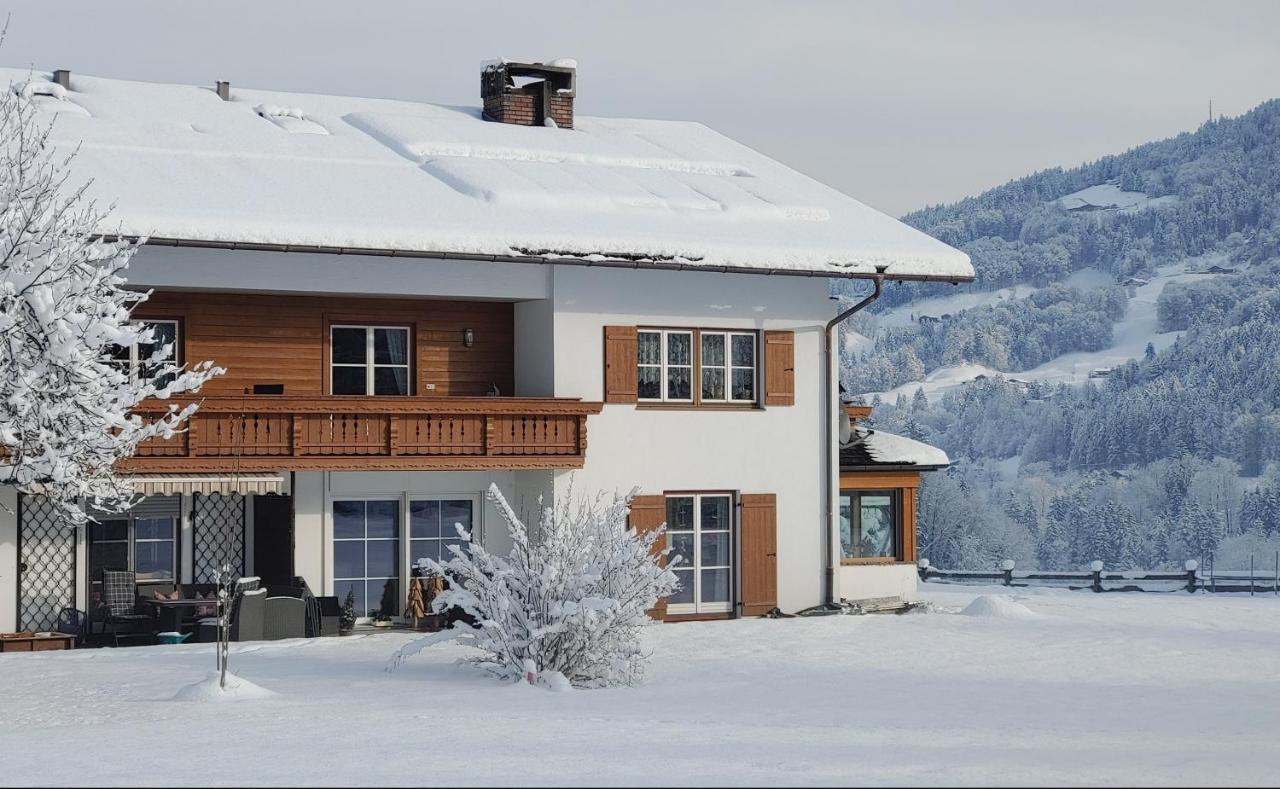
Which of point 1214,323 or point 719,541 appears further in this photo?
point 1214,323

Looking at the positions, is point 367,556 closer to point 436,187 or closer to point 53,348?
point 436,187

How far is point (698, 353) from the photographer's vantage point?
23766mm

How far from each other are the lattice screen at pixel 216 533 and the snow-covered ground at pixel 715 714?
2.41 metres

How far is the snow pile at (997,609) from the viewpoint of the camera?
24219 mm

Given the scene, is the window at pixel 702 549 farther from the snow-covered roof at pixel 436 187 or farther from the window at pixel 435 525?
the snow-covered roof at pixel 436 187

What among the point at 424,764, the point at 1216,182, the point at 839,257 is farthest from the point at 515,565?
the point at 1216,182

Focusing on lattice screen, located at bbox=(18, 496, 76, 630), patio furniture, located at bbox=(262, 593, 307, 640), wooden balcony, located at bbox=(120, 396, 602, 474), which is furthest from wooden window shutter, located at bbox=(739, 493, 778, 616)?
lattice screen, located at bbox=(18, 496, 76, 630)

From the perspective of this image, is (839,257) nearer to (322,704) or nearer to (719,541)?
(719,541)

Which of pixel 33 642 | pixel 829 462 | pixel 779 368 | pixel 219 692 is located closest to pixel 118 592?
pixel 33 642

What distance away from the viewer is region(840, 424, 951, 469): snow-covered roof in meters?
25.9

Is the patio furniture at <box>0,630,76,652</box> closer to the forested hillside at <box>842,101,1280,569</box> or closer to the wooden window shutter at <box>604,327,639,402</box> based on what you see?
the wooden window shutter at <box>604,327,639,402</box>

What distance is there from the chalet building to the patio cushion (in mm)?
490

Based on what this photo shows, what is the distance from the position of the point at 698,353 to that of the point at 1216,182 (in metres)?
184

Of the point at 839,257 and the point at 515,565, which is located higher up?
the point at 839,257
